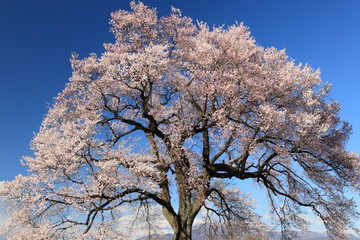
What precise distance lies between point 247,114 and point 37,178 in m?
10.1

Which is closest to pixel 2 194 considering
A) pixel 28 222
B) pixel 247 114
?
pixel 28 222

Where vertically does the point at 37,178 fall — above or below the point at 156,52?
below

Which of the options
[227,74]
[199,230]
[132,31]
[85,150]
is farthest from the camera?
[199,230]

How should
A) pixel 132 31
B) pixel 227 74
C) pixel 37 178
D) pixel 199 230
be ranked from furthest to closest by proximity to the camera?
1. pixel 199 230
2. pixel 132 31
3. pixel 227 74
4. pixel 37 178

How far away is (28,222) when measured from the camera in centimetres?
1290

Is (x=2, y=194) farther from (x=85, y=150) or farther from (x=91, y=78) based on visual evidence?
(x=91, y=78)

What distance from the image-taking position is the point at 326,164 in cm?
1712

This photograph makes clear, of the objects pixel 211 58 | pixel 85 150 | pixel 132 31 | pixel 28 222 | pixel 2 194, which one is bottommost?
pixel 28 222

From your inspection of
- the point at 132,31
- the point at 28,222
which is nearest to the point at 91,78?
→ the point at 132,31

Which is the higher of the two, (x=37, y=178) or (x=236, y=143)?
(x=236, y=143)

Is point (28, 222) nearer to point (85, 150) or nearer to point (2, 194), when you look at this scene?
point (2, 194)

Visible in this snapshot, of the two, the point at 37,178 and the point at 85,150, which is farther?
the point at 85,150

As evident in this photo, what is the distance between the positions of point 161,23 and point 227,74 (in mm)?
5759

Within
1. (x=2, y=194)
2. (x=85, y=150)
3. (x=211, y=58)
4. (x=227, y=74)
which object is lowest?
(x=2, y=194)
